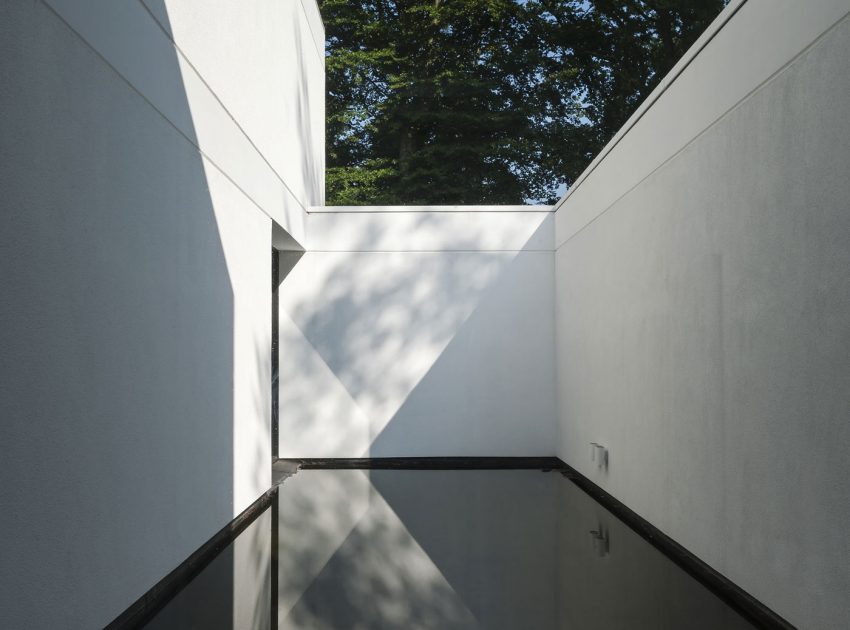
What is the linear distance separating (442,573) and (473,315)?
4.02 metres

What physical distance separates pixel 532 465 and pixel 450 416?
0.88 metres

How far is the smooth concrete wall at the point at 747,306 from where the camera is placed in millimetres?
2510

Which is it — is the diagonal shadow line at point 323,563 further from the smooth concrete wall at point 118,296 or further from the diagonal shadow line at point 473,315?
the diagonal shadow line at point 473,315

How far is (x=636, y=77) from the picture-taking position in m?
15.3

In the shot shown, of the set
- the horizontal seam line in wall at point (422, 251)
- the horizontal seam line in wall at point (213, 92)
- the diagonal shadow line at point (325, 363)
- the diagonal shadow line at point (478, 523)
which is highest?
the horizontal seam line in wall at point (213, 92)

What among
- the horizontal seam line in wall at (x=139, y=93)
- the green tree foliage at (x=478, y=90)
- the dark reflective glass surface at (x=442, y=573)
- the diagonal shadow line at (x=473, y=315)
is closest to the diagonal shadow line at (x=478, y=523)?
the dark reflective glass surface at (x=442, y=573)

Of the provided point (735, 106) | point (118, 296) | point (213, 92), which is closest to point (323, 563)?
point (118, 296)

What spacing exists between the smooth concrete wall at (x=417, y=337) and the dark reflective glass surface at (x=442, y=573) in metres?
1.82

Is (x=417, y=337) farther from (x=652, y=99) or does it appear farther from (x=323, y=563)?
(x=323, y=563)

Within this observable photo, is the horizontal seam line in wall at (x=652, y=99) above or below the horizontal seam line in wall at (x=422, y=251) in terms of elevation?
above

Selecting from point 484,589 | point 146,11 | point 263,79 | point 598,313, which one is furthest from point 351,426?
point 146,11

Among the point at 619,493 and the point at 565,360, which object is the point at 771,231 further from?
the point at 565,360

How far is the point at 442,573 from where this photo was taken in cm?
360

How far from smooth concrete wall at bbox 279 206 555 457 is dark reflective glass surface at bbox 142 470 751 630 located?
182cm
